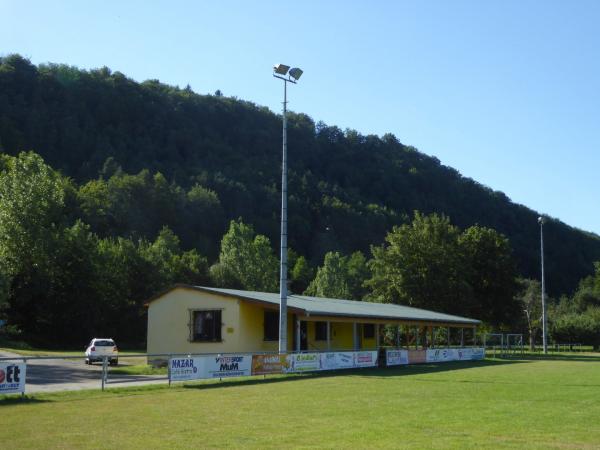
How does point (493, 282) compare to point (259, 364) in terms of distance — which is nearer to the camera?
point (259, 364)

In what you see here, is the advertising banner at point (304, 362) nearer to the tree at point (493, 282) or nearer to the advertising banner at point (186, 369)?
the advertising banner at point (186, 369)

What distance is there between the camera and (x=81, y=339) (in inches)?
2309

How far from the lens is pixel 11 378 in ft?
59.7

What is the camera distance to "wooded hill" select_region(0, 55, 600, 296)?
4621 inches

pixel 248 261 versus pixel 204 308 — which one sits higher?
pixel 248 261

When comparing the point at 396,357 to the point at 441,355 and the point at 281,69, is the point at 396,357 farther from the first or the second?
the point at 281,69

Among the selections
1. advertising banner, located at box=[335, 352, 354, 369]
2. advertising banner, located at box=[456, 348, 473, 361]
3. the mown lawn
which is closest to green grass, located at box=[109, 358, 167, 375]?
the mown lawn

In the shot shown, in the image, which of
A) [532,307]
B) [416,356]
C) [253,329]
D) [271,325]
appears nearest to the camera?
[253,329]

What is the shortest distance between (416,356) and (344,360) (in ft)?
26.5

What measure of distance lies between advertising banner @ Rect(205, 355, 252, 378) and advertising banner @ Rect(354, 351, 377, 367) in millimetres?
8523

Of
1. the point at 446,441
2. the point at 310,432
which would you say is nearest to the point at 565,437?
the point at 446,441

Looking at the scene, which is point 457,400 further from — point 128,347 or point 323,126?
point 323,126

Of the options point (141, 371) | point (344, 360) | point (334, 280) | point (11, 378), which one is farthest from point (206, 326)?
point (334, 280)

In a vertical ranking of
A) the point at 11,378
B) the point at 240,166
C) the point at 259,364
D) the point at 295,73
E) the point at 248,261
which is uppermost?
the point at 240,166
